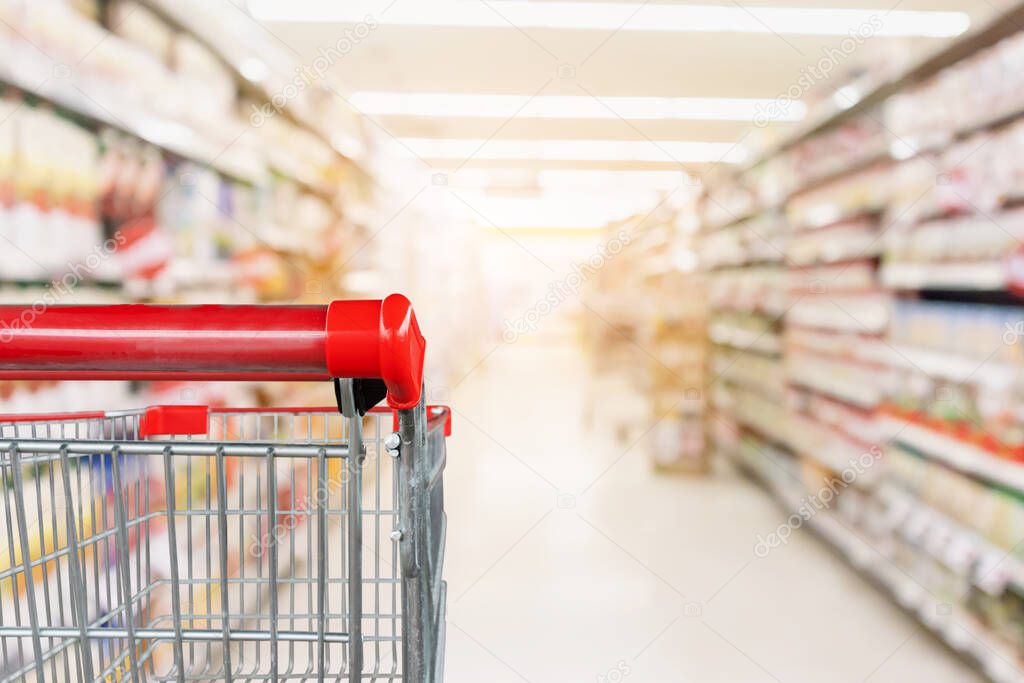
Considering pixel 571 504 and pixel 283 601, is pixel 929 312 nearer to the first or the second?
pixel 571 504

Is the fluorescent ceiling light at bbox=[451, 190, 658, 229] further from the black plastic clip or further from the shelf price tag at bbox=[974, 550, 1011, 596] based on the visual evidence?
the black plastic clip

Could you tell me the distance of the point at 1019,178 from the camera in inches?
98.6

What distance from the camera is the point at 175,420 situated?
4.46 feet

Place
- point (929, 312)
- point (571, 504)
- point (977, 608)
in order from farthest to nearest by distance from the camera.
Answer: point (571, 504) < point (929, 312) < point (977, 608)

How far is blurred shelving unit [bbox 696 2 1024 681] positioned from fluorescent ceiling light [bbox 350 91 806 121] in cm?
229

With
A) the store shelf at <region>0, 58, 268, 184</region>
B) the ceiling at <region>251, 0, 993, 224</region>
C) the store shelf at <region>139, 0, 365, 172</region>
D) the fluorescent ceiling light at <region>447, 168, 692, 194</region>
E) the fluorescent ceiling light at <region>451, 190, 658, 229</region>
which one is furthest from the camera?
the fluorescent ceiling light at <region>451, 190, 658, 229</region>

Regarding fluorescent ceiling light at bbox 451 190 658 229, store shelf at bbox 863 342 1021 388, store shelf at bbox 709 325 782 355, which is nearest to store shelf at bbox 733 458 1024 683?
store shelf at bbox 863 342 1021 388

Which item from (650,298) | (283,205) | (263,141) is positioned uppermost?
(263,141)

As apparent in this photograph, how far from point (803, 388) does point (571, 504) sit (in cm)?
163

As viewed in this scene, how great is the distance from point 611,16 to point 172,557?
4783mm

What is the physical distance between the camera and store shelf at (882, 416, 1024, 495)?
2514 mm

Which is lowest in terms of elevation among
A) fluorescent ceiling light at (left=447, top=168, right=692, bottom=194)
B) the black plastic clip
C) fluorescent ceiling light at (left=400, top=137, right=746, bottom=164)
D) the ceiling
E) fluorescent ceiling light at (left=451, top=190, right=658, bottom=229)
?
the black plastic clip

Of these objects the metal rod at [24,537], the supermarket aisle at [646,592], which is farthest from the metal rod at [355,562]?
the supermarket aisle at [646,592]

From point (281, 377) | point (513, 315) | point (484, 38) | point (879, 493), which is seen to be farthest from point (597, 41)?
point (513, 315)
